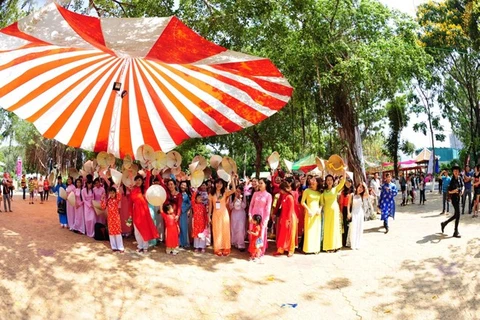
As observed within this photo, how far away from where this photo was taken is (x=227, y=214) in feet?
24.6

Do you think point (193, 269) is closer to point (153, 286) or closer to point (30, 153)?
point (153, 286)

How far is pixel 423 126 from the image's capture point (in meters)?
26.0

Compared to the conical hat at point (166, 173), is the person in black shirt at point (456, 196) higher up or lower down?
lower down

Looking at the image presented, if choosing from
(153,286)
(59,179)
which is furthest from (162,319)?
(59,179)

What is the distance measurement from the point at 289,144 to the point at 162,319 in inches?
671

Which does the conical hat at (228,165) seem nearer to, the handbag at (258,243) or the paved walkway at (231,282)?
the handbag at (258,243)

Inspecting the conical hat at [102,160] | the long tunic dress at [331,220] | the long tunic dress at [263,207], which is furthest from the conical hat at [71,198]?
the long tunic dress at [331,220]

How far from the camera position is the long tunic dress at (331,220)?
7684mm

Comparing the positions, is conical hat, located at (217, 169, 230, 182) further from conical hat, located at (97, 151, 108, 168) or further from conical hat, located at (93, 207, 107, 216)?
conical hat, located at (97, 151, 108, 168)

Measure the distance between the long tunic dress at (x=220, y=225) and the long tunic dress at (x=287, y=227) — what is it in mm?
926

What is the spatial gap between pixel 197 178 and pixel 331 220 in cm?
255

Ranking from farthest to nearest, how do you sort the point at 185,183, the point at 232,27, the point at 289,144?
the point at 289,144 → the point at 232,27 → the point at 185,183

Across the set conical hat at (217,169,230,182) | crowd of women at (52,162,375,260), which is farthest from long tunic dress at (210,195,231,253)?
conical hat at (217,169,230,182)

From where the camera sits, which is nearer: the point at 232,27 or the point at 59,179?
the point at 232,27
